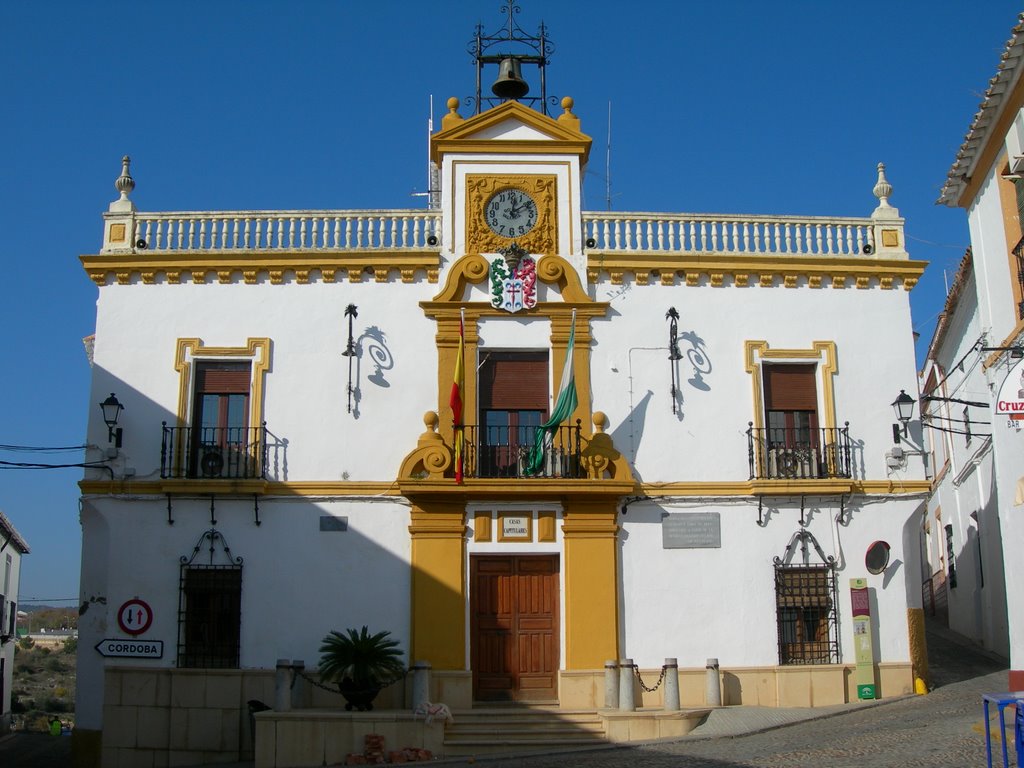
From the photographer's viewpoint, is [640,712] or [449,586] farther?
[449,586]

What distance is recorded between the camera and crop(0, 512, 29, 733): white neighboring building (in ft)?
106

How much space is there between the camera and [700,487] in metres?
17.7

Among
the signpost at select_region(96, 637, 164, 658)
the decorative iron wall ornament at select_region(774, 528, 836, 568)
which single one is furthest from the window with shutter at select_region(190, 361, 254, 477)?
the decorative iron wall ornament at select_region(774, 528, 836, 568)

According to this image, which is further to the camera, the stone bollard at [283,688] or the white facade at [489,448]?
the white facade at [489,448]

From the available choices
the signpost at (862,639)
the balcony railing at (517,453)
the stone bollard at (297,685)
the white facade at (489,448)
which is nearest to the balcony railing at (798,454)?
the white facade at (489,448)

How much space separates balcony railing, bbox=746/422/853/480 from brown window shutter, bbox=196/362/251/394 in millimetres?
7746

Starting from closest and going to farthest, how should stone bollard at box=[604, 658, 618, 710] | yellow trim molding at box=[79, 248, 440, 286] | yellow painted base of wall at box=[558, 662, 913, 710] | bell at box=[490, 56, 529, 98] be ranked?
stone bollard at box=[604, 658, 618, 710] → yellow painted base of wall at box=[558, 662, 913, 710] → yellow trim molding at box=[79, 248, 440, 286] → bell at box=[490, 56, 529, 98]

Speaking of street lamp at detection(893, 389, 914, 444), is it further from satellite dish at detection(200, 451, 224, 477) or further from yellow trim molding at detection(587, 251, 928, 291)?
satellite dish at detection(200, 451, 224, 477)

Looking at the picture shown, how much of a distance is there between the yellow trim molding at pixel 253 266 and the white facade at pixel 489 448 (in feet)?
0.14

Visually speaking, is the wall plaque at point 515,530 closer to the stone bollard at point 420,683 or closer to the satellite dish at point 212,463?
the stone bollard at point 420,683

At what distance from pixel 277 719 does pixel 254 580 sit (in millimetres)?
2677

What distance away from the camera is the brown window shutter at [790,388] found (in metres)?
18.3

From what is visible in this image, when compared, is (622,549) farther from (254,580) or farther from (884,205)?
(884,205)

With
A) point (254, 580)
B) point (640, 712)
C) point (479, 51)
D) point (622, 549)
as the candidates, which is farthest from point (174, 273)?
point (640, 712)
